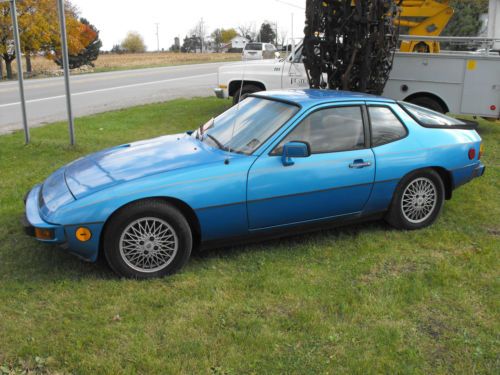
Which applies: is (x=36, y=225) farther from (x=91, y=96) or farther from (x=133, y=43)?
(x=133, y=43)

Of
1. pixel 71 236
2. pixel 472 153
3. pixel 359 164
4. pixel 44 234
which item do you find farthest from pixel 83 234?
pixel 472 153

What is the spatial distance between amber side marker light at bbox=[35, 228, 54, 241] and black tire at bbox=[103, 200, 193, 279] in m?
0.37

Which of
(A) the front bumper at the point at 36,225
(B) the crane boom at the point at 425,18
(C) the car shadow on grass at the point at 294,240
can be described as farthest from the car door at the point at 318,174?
(B) the crane boom at the point at 425,18

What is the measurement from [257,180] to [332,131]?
0.94 metres

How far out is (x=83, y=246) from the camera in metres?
3.71

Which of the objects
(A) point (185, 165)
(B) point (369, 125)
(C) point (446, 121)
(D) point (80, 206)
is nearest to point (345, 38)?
(C) point (446, 121)

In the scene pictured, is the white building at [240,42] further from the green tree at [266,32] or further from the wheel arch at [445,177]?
the green tree at [266,32]

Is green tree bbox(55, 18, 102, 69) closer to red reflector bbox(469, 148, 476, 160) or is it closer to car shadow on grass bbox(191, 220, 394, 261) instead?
car shadow on grass bbox(191, 220, 394, 261)

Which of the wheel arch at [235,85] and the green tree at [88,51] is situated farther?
the green tree at [88,51]

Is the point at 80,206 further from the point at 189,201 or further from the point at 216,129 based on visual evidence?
the point at 216,129

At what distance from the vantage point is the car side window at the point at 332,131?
4410mm

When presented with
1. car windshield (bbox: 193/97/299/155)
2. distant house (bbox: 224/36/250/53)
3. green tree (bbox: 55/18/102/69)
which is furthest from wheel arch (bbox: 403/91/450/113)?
green tree (bbox: 55/18/102/69)

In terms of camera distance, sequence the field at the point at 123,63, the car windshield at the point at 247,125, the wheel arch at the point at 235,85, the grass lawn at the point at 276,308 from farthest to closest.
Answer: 1. the field at the point at 123,63
2. the wheel arch at the point at 235,85
3. the car windshield at the point at 247,125
4. the grass lawn at the point at 276,308

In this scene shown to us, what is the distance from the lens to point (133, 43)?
88.4 meters
